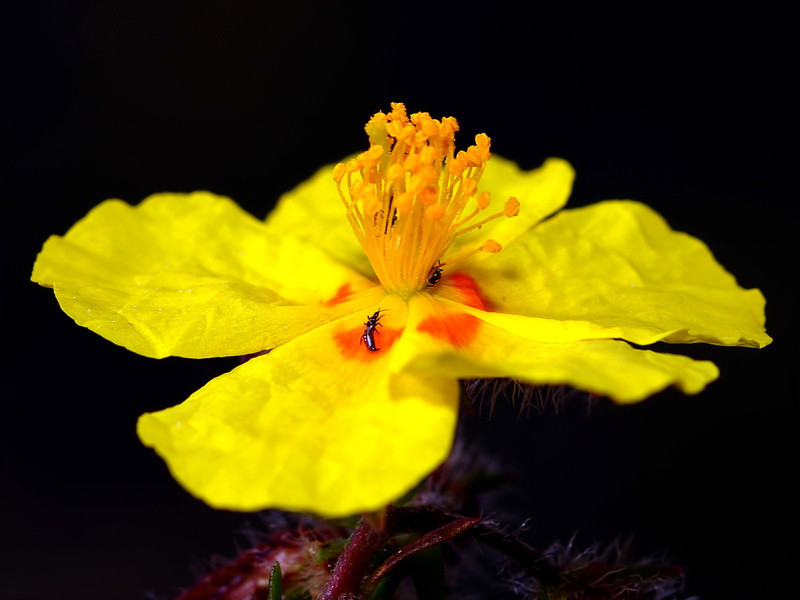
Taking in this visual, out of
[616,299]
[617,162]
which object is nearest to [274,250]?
[616,299]

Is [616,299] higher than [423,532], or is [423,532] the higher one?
[616,299]

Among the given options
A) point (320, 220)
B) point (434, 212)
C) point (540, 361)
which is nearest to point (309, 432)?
point (540, 361)

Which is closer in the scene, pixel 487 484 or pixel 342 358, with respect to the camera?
pixel 342 358

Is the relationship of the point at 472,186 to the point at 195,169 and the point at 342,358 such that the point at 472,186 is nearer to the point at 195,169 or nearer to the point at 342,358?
the point at 342,358

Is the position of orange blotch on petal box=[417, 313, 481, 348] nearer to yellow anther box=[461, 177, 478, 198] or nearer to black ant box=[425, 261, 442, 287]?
black ant box=[425, 261, 442, 287]

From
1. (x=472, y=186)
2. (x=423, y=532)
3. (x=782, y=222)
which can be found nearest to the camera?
(x=423, y=532)

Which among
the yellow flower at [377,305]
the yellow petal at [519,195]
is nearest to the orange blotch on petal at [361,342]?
the yellow flower at [377,305]

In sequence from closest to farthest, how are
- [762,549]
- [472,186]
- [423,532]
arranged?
[423,532] < [472,186] < [762,549]

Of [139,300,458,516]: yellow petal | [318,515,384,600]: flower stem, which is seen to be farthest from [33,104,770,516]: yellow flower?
[318,515,384,600]: flower stem

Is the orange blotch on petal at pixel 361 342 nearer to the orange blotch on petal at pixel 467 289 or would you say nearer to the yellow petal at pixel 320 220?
the orange blotch on petal at pixel 467 289
